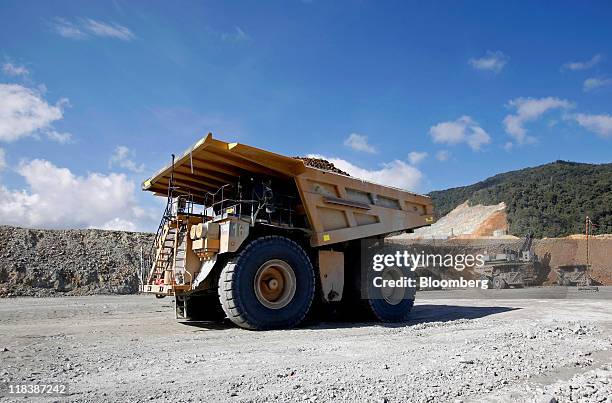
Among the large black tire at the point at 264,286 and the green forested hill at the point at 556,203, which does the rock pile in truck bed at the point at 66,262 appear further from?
the green forested hill at the point at 556,203

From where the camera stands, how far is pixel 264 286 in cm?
748

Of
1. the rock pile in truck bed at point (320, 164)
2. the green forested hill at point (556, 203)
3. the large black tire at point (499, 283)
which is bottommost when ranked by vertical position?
the large black tire at point (499, 283)

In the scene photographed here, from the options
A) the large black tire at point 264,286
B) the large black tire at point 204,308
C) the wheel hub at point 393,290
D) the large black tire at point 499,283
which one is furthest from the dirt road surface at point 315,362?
the large black tire at point 499,283

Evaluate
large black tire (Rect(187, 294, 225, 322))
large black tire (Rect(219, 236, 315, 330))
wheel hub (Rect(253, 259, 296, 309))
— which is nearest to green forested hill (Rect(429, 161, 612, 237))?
large black tire (Rect(187, 294, 225, 322))

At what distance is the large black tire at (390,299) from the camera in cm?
898

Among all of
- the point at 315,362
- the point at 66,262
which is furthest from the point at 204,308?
the point at 66,262

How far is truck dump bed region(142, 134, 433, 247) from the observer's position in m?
7.73

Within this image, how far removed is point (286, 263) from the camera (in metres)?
7.62

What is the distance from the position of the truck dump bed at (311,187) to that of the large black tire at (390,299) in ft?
2.71

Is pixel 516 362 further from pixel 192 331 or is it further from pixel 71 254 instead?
pixel 71 254

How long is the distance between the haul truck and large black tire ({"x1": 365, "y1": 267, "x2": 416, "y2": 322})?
0.02m

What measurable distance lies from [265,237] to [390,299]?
10.4 ft

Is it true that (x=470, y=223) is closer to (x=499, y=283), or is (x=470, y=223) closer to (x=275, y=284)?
(x=499, y=283)

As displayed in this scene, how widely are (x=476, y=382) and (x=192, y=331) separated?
4501 millimetres
